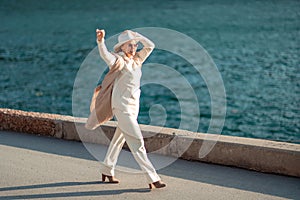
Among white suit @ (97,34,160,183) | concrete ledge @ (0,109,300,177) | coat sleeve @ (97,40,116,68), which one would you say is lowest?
concrete ledge @ (0,109,300,177)

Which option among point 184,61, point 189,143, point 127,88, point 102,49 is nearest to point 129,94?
point 127,88

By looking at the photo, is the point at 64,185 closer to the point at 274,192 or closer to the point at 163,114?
the point at 274,192

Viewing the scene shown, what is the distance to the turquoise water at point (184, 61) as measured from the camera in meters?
15.3

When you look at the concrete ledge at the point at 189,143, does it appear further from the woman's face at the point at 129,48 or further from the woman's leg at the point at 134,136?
the woman's face at the point at 129,48

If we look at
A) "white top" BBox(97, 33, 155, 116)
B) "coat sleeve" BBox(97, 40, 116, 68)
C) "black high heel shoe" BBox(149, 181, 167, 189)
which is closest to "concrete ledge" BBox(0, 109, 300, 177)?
"black high heel shoe" BBox(149, 181, 167, 189)

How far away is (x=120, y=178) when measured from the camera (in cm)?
677

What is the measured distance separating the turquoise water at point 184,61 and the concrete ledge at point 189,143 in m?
4.95

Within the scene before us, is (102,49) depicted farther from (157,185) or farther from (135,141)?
(157,185)

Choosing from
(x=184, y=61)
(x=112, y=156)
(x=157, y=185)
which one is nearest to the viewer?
(x=157, y=185)

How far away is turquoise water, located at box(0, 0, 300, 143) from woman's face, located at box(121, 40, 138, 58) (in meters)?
6.48

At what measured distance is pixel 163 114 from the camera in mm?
14688

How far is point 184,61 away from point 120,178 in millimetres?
17020

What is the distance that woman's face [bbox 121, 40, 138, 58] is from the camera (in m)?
6.19

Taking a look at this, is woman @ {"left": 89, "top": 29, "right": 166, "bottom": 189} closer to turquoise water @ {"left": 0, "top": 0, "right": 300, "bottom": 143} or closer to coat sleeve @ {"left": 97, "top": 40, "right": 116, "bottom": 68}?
coat sleeve @ {"left": 97, "top": 40, "right": 116, "bottom": 68}
